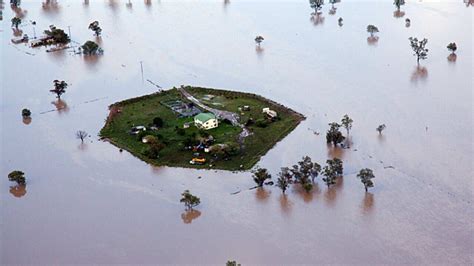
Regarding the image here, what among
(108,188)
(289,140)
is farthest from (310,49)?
(108,188)

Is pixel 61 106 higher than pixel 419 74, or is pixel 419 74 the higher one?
→ pixel 419 74

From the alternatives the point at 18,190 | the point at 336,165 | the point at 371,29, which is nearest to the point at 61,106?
the point at 18,190

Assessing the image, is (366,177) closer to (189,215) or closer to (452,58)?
(189,215)

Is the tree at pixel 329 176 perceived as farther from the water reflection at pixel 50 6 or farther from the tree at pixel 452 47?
the water reflection at pixel 50 6

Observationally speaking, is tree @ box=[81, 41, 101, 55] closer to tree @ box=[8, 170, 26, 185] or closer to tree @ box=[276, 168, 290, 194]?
tree @ box=[8, 170, 26, 185]

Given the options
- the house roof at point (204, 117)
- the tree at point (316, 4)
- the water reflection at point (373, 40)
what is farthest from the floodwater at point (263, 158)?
the tree at point (316, 4)

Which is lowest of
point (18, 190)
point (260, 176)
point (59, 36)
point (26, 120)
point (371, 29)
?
point (18, 190)
